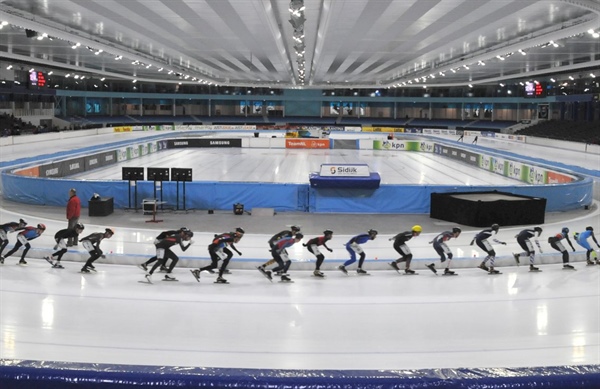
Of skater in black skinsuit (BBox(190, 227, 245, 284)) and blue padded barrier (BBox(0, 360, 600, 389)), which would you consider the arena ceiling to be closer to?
skater in black skinsuit (BBox(190, 227, 245, 284))

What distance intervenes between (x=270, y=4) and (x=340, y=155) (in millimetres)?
22802

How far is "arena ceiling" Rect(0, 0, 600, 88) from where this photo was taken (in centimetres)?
2097

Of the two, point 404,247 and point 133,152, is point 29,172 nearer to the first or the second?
point 133,152

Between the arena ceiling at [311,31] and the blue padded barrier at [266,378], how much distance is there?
1769cm

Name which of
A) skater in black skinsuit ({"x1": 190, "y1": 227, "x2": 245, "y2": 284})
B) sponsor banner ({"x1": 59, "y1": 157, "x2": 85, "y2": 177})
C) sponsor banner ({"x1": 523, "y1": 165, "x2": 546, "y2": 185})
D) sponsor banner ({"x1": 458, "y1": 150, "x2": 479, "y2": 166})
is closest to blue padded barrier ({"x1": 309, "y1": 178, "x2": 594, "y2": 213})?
sponsor banner ({"x1": 523, "y1": 165, "x2": 546, "y2": 185})

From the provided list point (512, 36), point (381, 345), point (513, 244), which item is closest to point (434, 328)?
point (381, 345)

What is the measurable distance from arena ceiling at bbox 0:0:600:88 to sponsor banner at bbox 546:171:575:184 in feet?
17.3

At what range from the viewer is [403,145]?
157 ft

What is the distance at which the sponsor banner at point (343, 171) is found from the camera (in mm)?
19656

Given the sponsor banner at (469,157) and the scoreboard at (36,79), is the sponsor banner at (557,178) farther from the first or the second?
the scoreboard at (36,79)

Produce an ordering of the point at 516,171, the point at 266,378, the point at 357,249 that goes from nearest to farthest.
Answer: the point at 266,378
the point at 357,249
the point at 516,171

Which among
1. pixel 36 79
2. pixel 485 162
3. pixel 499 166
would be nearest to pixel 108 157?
pixel 36 79

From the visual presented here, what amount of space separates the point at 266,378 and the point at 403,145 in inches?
1844

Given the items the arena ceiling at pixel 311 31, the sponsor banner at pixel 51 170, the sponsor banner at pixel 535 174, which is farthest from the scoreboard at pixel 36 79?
the sponsor banner at pixel 535 174
